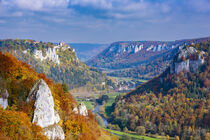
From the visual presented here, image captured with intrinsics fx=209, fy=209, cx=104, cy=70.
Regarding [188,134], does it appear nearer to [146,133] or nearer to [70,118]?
[146,133]

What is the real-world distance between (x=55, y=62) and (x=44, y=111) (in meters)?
154

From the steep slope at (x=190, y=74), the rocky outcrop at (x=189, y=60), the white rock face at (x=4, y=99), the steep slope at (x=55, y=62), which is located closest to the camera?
the white rock face at (x=4, y=99)

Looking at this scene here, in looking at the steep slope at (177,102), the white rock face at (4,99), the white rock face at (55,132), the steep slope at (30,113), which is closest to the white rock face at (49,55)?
the steep slope at (177,102)

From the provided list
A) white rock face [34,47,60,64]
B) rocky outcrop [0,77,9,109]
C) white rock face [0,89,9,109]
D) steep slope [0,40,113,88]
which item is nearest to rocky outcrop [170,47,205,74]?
steep slope [0,40,113,88]

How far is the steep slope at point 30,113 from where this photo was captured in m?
18.8

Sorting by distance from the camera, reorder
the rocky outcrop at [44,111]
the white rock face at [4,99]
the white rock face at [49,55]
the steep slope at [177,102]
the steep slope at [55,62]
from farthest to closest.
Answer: the white rock face at [49,55]
the steep slope at [55,62]
the steep slope at [177,102]
the rocky outcrop at [44,111]
the white rock face at [4,99]

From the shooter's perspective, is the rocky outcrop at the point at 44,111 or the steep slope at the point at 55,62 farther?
the steep slope at the point at 55,62

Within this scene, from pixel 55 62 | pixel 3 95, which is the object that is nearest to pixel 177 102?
pixel 3 95

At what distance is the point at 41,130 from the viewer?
2094 cm

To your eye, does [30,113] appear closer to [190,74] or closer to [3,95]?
[3,95]

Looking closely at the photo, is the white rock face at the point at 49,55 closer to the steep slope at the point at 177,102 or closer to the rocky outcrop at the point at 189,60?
the steep slope at the point at 177,102

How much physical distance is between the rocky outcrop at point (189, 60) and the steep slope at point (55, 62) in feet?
270

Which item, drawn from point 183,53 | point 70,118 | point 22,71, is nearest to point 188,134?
point 183,53

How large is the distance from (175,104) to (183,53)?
27177mm
